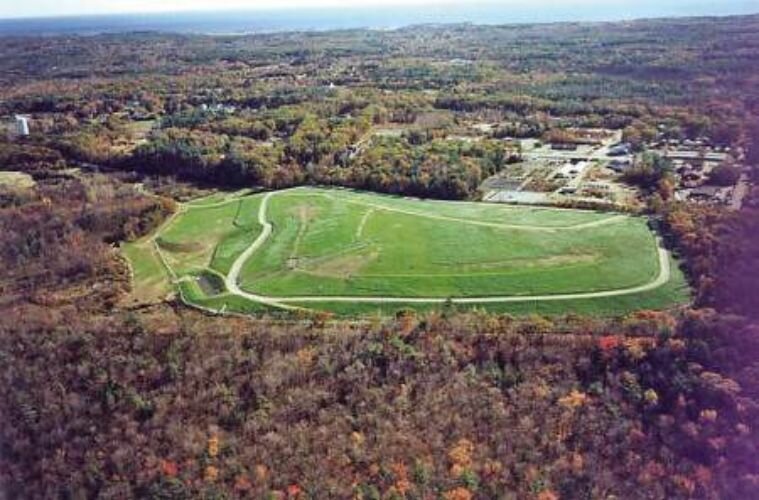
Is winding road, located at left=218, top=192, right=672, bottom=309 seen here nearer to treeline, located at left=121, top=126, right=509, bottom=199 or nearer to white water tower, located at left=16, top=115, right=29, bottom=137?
treeline, located at left=121, top=126, right=509, bottom=199

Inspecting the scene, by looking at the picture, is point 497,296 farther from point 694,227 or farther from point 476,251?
point 694,227

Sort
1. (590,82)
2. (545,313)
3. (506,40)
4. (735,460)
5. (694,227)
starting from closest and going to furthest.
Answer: (735,460) → (545,313) → (694,227) → (590,82) → (506,40)

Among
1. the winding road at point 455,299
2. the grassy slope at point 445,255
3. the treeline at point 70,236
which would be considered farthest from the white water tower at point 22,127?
the winding road at point 455,299

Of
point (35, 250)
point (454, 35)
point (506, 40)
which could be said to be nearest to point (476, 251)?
point (35, 250)

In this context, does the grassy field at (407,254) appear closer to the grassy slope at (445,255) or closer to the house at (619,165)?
the grassy slope at (445,255)

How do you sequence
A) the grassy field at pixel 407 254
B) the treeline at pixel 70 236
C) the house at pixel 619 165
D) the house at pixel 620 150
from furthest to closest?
1. the house at pixel 620 150
2. the house at pixel 619 165
3. the treeline at pixel 70 236
4. the grassy field at pixel 407 254

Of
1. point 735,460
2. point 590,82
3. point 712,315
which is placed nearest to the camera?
point 735,460

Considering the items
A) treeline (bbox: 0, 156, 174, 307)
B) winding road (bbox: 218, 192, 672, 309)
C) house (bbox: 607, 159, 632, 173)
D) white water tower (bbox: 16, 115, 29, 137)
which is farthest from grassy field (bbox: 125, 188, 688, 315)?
white water tower (bbox: 16, 115, 29, 137)

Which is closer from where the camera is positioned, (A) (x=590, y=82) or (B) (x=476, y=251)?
(B) (x=476, y=251)
